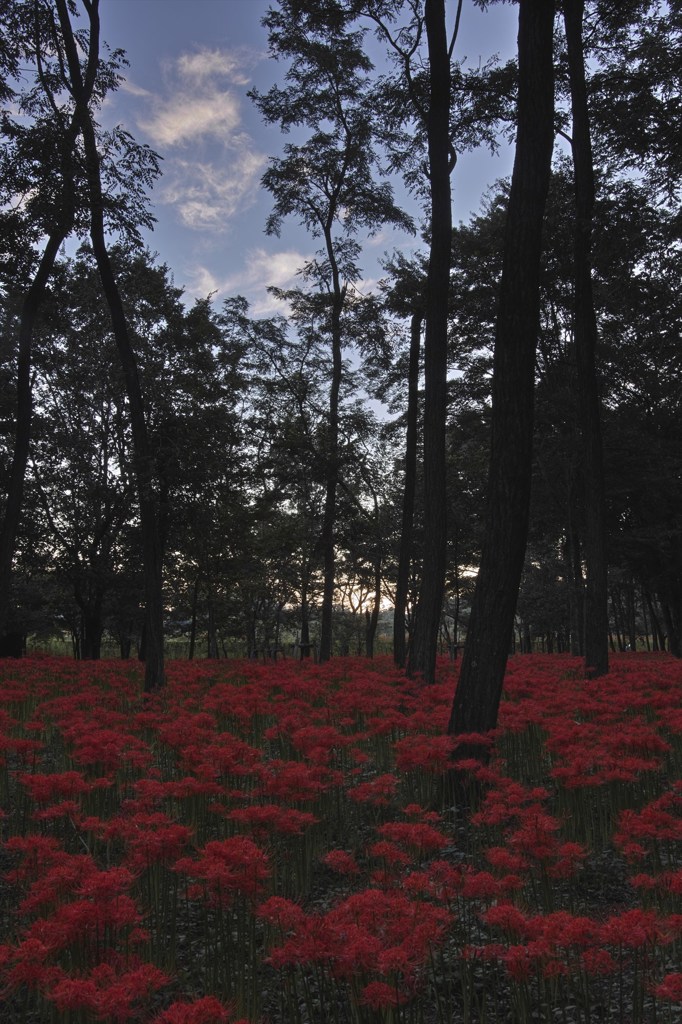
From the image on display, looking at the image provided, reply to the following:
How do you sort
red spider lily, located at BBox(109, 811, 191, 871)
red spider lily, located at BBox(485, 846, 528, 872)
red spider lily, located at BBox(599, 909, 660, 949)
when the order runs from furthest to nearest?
red spider lily, located at BBox(109, 811, 191, 871)
red spider lily, located at BBox(485, 846, 528, 872)
red spider lily, located at BBox(599, 909, 660, 949)

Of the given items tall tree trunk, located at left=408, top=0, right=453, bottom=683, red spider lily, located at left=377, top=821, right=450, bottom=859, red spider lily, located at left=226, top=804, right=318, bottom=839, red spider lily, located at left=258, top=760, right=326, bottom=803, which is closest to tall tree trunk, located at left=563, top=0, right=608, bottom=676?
tall tree trunk, located at left=408, top=0, right=453, bottom=683

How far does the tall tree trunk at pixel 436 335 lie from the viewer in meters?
11.2

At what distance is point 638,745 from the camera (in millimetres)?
5711

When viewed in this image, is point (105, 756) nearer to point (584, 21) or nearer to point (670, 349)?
point (670, 349)

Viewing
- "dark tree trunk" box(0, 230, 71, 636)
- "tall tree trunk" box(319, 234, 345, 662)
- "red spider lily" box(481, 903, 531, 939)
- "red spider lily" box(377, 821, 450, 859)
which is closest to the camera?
"red spider lily" box(481, 903, 531, 939)

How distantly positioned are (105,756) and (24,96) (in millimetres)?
14243

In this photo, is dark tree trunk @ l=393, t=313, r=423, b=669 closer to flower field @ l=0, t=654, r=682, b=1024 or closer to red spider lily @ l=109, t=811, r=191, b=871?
flower field @ l=0, t=654, r=682, b=1024

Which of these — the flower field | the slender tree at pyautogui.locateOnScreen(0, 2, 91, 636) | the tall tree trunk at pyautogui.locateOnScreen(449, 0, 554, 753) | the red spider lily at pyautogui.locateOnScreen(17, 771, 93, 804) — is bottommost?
the flower field

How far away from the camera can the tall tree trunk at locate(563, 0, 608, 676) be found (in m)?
13.2

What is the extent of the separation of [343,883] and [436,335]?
907 centimetres

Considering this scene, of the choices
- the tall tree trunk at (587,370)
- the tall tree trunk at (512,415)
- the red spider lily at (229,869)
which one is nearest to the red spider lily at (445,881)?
the red spider lily at (229,869)

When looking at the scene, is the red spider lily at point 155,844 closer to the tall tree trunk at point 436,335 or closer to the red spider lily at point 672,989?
the red spider lily at point 672,989

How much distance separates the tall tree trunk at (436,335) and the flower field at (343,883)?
12.9 ft

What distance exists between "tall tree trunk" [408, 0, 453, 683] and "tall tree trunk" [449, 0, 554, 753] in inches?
161
